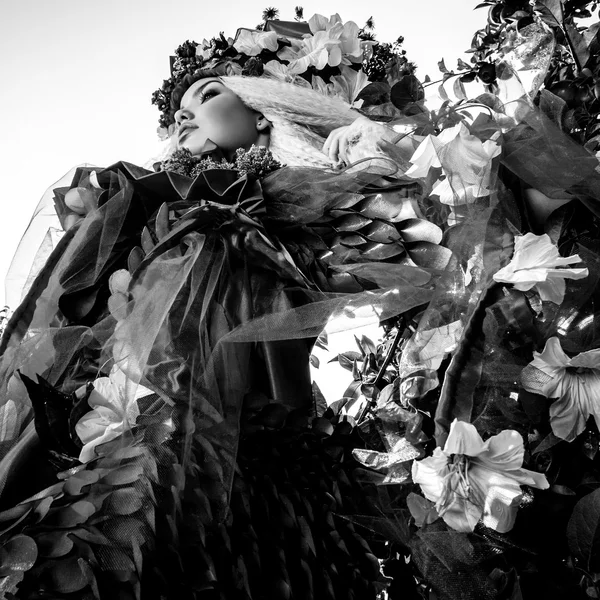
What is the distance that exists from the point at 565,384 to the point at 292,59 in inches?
47.6

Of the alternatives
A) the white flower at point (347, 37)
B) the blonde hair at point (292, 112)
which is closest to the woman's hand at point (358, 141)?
the blonde hair at point (292, 112)

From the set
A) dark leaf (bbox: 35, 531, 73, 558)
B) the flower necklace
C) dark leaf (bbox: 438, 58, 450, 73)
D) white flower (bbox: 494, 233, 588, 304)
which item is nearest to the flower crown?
the flower necklace

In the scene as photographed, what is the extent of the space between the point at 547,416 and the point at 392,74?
64 cm

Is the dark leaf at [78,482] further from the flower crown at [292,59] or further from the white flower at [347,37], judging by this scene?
the white flower at [347,37]

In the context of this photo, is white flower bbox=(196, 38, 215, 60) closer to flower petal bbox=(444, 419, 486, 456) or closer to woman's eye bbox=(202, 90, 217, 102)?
woman's eye bbox=(202, 90, 217, 102)

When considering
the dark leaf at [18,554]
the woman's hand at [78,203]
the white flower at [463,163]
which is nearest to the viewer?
the dark leaf at [18,554]

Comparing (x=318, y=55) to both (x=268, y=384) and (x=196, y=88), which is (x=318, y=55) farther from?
(x=268, y=384)

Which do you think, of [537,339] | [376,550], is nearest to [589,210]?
[537,339]

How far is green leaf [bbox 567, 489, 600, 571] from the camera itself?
65 centimetres

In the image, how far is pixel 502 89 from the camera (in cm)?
91

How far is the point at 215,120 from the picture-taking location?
1.39 meters

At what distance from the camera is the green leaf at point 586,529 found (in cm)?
65

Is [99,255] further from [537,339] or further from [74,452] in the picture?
[537,339]

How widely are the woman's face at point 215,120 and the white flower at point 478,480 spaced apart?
0.85 metres
